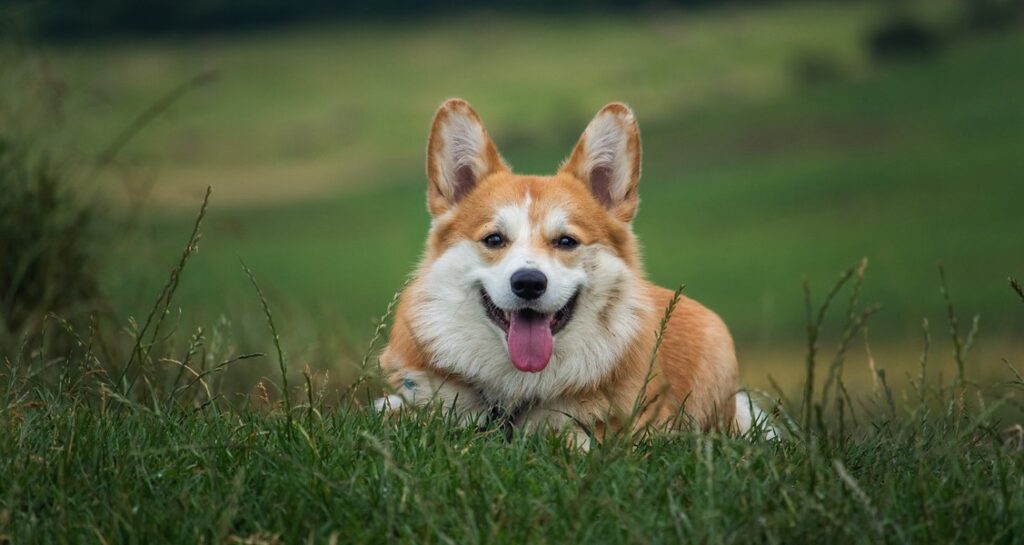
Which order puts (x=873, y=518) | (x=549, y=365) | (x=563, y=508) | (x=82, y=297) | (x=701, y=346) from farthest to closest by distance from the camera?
(x=82, y=297)
(x=701, y=346)
(x=549, y=365)
(x=563, y=508)
(x=873, y=518)

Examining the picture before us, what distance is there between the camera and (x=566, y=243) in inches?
191

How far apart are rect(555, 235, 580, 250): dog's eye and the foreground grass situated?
105 cm

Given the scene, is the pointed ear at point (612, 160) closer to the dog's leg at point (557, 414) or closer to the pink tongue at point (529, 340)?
the pink tongue at point (529, 340)

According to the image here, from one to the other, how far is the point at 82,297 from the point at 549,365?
3.14 metres

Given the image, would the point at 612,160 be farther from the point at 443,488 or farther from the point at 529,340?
the point at 443,488

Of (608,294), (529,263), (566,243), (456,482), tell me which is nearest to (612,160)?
(566,243)

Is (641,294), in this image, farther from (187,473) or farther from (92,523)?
(92,523)

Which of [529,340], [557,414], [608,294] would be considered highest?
[608,294]

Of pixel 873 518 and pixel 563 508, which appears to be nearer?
pixel 873 518

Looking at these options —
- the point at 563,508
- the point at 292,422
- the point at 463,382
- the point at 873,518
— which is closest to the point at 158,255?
the point at 463,382

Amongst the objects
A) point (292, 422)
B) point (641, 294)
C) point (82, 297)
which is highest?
point (641, 294)

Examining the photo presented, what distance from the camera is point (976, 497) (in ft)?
11.2

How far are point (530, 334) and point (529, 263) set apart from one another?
0.30 meters

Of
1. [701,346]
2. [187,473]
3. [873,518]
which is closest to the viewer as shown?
[873,518]
